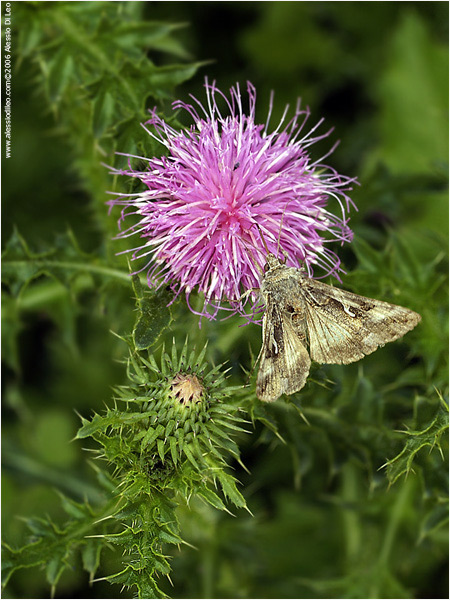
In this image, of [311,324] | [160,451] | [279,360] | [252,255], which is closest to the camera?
[160,451]

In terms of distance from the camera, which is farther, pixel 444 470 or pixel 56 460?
pixel 56 460

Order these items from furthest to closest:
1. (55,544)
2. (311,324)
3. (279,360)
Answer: (55,544)
(311,324)
(279,360)

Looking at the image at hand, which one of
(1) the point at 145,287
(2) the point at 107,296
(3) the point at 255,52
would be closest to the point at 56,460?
(2) the point at 107,296

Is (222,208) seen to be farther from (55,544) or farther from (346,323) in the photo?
(55,544)

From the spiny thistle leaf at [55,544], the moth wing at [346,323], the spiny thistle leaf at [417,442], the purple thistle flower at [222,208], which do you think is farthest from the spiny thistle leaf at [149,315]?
the spiny thistle leaf at [417,442]

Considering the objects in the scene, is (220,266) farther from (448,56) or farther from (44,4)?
(448,56)

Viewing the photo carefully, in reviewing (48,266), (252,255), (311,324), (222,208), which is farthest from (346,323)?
(48,266)
